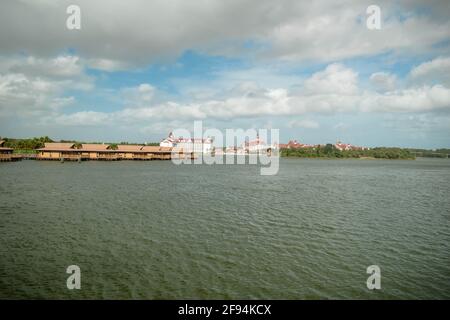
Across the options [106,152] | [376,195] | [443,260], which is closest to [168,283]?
[443,260]

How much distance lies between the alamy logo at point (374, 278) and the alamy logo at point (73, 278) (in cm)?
917

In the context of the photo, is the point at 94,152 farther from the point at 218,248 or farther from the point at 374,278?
the point at 374,278

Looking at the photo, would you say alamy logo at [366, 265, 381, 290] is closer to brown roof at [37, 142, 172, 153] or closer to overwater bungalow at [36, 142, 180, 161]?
overwater bungalow at [36, 142, 180, 161]

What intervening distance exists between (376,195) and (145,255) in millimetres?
23928

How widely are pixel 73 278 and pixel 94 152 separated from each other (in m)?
67.2

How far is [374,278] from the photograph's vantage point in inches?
401

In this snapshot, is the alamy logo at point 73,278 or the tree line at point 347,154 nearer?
the alamy logo at point 73,278

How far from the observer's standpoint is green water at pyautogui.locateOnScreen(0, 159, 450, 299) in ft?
31.0

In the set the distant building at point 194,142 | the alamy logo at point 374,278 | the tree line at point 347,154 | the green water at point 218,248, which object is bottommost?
the alamy logo at point 374,278

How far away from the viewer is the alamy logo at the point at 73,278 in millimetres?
9332

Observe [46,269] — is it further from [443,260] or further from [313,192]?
[313,192]

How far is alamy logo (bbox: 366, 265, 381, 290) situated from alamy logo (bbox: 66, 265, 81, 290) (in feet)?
30.1

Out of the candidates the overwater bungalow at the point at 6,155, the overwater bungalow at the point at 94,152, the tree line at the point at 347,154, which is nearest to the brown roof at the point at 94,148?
the overwater bungalow at the point at 94,152

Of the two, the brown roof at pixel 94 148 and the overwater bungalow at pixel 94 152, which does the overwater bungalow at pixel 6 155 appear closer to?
the overwater bungalow at pixel 94 152
